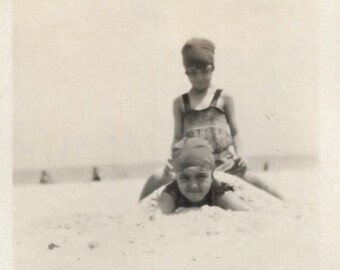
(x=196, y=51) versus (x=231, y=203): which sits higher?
(x=196, y=51)

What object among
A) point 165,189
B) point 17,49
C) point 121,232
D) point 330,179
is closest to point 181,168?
point 165,189

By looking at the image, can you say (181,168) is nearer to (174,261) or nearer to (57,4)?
(174,261)

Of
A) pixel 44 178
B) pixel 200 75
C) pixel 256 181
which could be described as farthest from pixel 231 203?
pixel 44 178

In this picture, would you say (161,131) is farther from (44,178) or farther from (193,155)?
(44,178)

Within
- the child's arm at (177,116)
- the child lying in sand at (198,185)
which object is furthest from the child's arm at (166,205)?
the child's arm at (177,116)

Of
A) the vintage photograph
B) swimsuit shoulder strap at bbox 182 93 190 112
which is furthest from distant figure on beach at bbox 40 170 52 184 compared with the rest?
swimsuit shoulder strap at bbox 182 93 190 112

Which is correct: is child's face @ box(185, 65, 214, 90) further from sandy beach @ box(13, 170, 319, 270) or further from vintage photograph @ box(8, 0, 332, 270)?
sandy beach @ box(13, 170, 319, 270)
